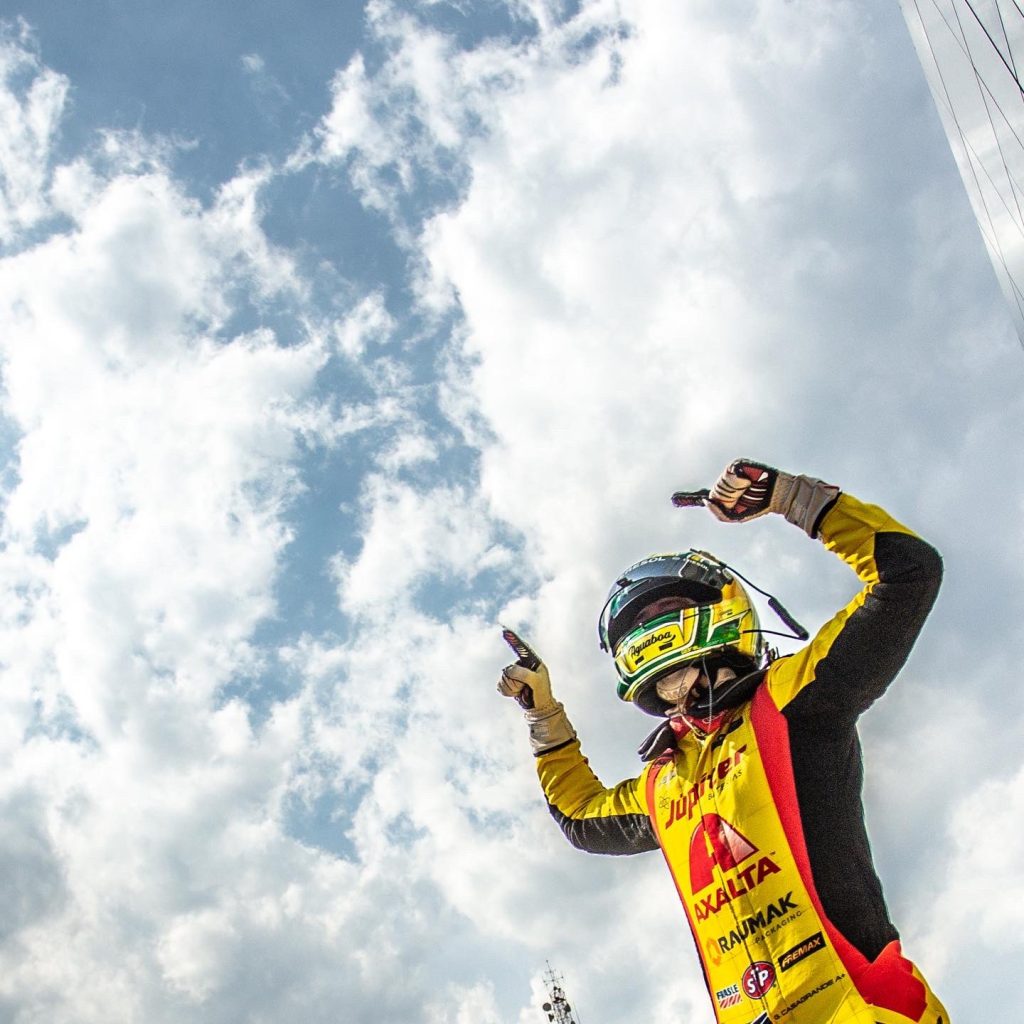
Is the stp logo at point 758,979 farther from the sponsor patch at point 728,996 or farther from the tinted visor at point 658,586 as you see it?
the tinted visor at point 658,586

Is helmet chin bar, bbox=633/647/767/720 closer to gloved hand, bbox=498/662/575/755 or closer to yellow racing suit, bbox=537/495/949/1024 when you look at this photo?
yellow racing suit, bbox=537/495/949/1024

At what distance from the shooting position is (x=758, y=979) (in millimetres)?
3129

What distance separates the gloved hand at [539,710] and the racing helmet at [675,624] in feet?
2.59

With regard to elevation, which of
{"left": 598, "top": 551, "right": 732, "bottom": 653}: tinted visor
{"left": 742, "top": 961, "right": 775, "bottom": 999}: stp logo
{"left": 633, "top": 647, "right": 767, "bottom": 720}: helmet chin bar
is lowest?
{"left": 742, "top": 961, "right": 775, "bottom": 999}: stp logo

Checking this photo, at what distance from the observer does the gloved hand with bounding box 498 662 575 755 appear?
486 centimetres

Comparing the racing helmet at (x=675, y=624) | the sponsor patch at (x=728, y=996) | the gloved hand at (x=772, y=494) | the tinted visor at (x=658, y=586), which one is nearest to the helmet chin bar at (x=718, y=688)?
the racing helmet at (x=675, y=624)

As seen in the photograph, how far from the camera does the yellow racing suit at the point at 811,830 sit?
9.77ft

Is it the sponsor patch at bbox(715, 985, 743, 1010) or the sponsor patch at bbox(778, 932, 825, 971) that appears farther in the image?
the sponsor patch at bbox(715, 985, 743, 1010)

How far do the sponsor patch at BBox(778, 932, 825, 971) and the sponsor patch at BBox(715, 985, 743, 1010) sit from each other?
9.6 inches

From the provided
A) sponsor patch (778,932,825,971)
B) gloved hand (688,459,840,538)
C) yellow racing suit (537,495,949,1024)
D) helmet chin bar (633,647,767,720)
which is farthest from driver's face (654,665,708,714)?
sponsor patch (778,932,825,971)

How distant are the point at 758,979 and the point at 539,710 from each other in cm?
200

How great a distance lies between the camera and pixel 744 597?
3.97m

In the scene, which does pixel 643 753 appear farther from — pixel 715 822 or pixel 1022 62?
pixel 1022 62

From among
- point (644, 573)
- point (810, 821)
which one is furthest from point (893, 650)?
point (644, 573)
